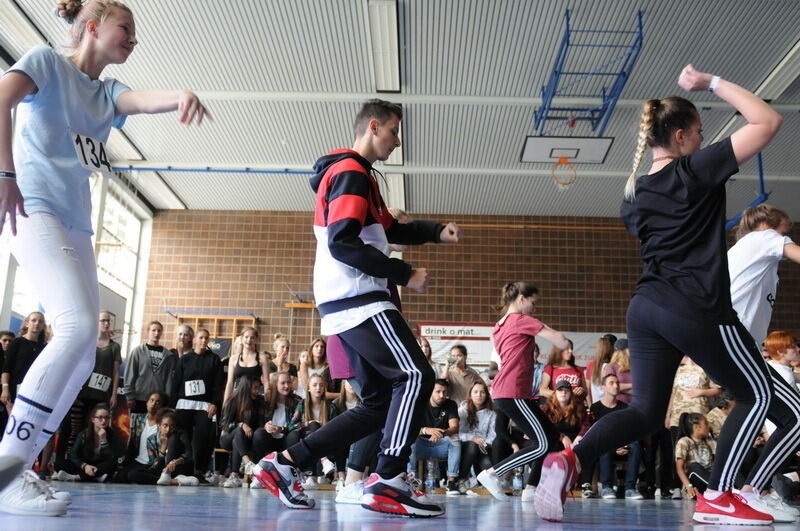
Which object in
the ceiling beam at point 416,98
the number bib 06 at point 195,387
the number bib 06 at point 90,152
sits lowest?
the number bib 06 at point 195,387

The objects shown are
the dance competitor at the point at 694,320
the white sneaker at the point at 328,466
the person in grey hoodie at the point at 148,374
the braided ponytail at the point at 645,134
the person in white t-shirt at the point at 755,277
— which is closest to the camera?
the dance competitor at the point at 694,320

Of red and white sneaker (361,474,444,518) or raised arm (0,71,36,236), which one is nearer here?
raised arm (0,71,36,236)

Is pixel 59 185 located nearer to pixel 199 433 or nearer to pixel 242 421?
pixel 242 421

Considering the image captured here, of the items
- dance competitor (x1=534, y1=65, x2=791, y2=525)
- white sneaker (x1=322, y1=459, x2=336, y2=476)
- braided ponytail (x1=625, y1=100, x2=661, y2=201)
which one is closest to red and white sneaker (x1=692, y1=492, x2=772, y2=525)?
dance competitor (x1=534, y1=65, x2=791, y2=525)

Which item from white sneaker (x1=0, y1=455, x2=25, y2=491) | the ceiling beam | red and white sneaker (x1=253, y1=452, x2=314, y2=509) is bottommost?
red and white sneaker (x1=253, y1=452, x2=314, y2=509)

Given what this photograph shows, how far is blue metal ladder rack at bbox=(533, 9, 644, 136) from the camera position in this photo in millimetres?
7891

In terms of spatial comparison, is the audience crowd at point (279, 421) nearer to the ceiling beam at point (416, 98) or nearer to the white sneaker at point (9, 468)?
the ceiling beam at point (416, 98)

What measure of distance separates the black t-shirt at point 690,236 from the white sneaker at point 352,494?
1618 mm

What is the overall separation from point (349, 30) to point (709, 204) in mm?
6344

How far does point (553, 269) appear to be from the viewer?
1355 cm

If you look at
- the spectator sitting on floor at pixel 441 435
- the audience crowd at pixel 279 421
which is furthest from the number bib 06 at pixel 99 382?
the spectator sitting on floor at pixel 441 435

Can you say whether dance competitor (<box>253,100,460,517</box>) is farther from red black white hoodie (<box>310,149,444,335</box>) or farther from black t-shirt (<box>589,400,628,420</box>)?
black t-shirt (<box>589,400,628,420</box>)

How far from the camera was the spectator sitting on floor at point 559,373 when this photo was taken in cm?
714

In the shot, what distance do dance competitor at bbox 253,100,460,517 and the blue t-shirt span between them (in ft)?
2.67
